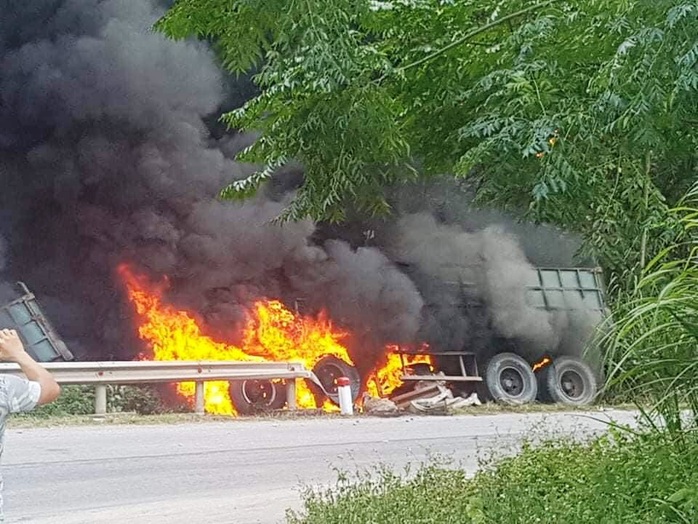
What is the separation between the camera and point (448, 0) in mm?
4199

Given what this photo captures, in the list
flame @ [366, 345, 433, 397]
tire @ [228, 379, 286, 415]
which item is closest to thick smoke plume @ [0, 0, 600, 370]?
flame @ [366, 345, 433, 397]

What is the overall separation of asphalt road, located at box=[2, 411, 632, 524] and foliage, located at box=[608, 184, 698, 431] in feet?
7.14

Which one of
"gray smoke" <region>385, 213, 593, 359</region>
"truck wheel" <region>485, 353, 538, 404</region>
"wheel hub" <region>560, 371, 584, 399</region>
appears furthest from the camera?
"gray smoke" <region>385, 213, 593, 359</region>

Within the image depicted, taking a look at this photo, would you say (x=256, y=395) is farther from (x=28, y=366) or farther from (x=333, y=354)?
(x=28, y=366)

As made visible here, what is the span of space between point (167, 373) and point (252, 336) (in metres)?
2.88

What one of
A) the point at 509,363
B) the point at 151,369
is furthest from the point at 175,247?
the point at 509,363

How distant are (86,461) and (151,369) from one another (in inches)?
114

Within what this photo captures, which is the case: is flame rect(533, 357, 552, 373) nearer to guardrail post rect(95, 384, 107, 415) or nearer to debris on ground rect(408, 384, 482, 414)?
debris on ground rect(408, 384, 482, 414)

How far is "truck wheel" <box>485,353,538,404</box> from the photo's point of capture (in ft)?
38.1

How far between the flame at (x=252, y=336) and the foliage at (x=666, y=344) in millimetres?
8127

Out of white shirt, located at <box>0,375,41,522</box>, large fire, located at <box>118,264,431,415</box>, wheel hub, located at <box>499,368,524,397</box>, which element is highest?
large fire, located at <box>118,264,431,415</box>

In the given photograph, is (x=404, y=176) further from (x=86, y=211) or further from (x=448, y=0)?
(x=86, y=211)

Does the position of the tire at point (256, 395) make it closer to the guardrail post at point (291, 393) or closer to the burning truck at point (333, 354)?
the guardrail post at point (291, 393)

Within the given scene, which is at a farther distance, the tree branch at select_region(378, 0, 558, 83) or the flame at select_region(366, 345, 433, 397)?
the flame at select_region(366, 345, 433, 397)
